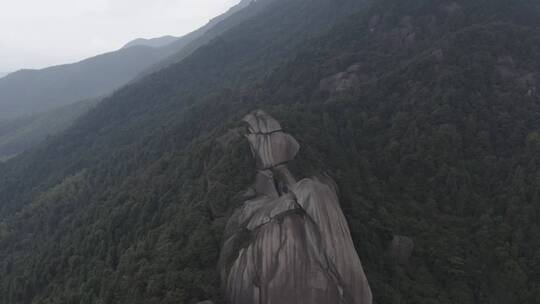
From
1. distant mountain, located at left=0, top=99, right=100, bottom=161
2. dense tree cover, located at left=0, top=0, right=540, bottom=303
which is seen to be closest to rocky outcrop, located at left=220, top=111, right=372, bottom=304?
dense tree cover, located at left=0, top=0, right=540, bottom=303

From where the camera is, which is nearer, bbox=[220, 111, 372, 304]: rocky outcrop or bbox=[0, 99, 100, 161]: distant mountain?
bbox=[220, 111, 372, 304]: rocky outcrop

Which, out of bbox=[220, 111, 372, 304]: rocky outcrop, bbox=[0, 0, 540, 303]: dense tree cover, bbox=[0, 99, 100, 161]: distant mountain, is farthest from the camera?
bbox=[0, 99, 100, 161]: distant mountain

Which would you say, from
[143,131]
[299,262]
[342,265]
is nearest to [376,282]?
[342,265]

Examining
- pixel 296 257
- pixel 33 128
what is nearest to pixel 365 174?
pixel 296 257

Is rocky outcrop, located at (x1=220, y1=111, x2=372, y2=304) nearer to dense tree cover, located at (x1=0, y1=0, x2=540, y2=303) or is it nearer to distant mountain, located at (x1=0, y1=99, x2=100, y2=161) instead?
dense tree cover, located at (x1=0, y1=0, x2=540, y2=303)

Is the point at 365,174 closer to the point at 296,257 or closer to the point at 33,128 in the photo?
the point at 296,257

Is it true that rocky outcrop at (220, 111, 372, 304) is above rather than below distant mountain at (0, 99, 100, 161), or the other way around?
above

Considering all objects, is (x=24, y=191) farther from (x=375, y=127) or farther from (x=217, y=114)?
(x=375, y=127)
